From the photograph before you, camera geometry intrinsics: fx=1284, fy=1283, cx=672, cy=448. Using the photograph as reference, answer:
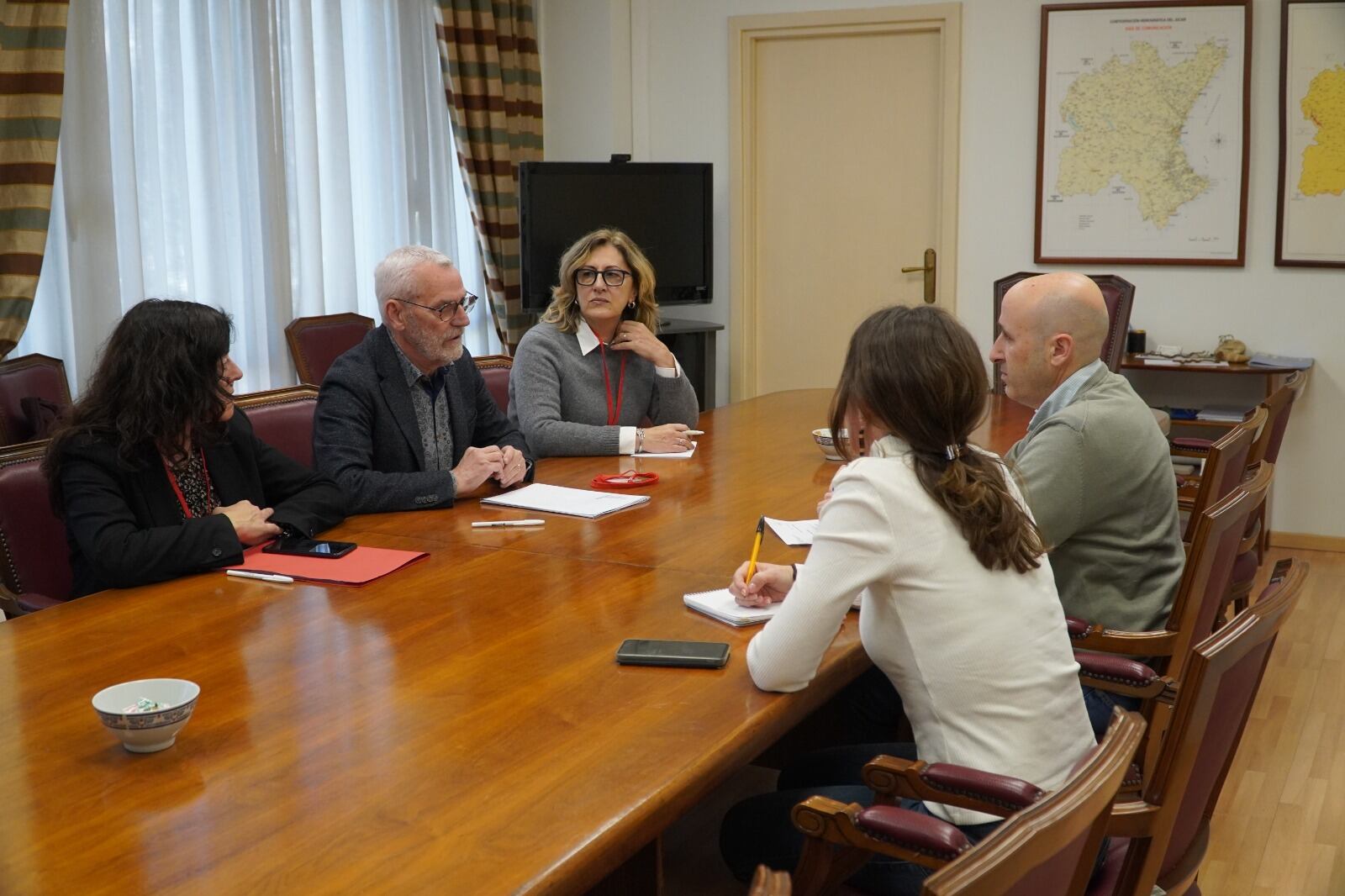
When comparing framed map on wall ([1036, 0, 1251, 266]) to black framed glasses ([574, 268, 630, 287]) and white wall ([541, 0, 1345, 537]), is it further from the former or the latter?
black framed glasses ([574, 268, 630, 287])

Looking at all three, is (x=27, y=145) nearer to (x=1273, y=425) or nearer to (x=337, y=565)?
(x=337, y=565)

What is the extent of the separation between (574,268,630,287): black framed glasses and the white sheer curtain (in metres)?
1.64

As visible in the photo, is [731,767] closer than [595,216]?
Yes

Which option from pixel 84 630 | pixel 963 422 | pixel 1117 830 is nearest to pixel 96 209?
pixel 84 630

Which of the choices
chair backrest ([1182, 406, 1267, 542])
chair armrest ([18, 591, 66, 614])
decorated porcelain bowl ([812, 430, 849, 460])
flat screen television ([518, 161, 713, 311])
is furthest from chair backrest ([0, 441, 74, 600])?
flat screen television ([518, 161, 713, 311])

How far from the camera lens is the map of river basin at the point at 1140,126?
540 centimetres

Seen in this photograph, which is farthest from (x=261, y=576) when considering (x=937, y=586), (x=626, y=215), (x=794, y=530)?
(x=626, y=215)

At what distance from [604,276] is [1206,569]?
1.95m

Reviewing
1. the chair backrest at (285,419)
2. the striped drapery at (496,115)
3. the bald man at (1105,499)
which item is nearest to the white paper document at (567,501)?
the chair backrest at (285,419)

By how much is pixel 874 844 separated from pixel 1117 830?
0.29 meters

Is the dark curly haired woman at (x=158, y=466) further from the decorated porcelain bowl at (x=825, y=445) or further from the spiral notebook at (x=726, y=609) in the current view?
the decorated porcelain bowl at (x=825, y=445)

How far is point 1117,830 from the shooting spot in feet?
4.93

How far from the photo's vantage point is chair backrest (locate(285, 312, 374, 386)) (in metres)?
4.82

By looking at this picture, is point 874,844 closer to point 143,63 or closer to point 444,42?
point 143,63
